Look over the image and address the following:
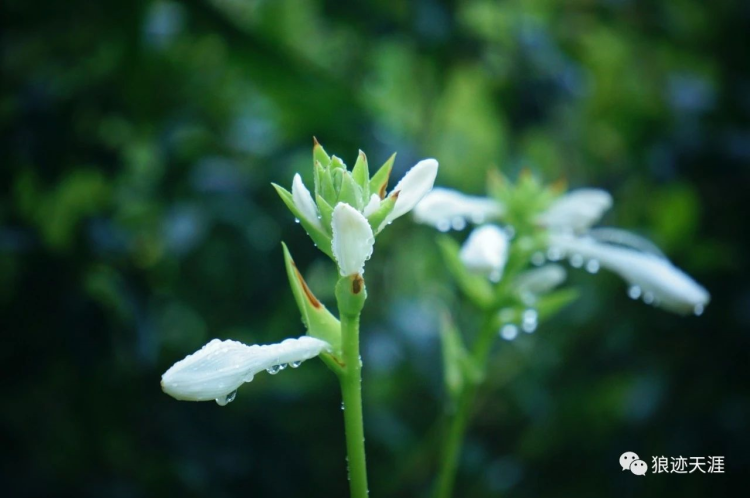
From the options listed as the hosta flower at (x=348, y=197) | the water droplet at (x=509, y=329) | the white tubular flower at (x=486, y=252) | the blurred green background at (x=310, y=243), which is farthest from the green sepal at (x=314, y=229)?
the blurred green background at (x=310, y=243)

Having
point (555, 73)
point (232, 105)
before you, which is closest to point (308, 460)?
point (232, 105)

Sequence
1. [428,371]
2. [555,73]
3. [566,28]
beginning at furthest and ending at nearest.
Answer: [566,28] → [555,73] → [428,371]

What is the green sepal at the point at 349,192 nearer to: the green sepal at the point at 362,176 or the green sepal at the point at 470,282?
the green sepal at the point at 362,176

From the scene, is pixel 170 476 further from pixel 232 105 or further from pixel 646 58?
pixel 646 58

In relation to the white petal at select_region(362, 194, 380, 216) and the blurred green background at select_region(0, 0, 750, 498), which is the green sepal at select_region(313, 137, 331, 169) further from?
the blurred green background at select_region(0, 0, 750, 498)

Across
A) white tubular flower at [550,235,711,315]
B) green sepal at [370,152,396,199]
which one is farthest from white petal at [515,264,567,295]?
green sepal at [370,152,396,199]
